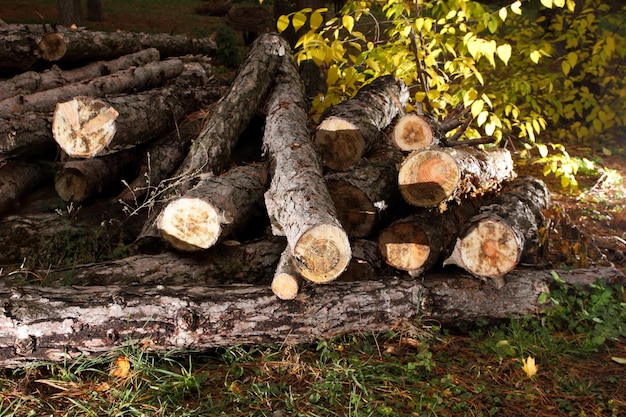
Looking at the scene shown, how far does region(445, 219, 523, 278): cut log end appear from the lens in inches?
146

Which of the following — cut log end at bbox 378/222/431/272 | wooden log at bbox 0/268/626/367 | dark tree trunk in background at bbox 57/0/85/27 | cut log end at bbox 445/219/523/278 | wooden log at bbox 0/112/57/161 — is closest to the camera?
wooden log at bbox 0/268/626/367

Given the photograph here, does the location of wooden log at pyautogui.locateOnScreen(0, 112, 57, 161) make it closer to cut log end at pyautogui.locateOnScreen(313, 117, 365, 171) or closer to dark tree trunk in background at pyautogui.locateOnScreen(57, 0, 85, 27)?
cut log end at pyautogui.locateOnScreen(313, 117, 365, 171)

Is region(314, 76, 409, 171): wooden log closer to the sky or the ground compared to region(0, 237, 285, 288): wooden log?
closer to the sky

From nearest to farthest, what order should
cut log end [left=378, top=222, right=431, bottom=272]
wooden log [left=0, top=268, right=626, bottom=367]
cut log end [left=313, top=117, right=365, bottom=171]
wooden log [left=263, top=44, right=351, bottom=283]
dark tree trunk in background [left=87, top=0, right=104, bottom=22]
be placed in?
wooden log [left=0, top=268, right=626, bottom=367] → wooden log [left=263, top=44, right=351, bottom=283] → cut log end [left=378, top=222, right=431, bottom=272] → cut log end [left=313, top=117, right=365, bottom=171] → dark tree trunk in background [left=87, top=0, right=104, bottom=22]

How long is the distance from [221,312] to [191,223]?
0.66 metres

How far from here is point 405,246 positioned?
12.6 feet

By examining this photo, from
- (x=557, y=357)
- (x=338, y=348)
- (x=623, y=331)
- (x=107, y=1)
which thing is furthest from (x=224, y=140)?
(x=107, y=1)

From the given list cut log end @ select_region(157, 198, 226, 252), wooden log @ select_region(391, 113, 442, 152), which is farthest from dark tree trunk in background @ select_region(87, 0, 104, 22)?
cut log end @ select_region(157, 198, 226, 252)

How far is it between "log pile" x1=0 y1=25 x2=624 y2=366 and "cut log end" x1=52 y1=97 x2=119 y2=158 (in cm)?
1

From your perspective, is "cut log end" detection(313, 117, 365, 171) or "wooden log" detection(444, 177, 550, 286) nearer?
"wooden log" detection(444, 177, 550, 286)

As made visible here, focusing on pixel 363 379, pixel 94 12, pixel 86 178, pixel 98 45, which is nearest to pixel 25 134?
pixel 86 178

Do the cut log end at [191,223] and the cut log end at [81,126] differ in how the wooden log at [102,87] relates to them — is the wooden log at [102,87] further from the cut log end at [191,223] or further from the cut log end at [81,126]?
the cut log end at [191,223]

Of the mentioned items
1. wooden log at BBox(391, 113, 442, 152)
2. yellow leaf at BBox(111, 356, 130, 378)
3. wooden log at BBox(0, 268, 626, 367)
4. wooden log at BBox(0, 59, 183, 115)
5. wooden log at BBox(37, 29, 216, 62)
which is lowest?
yellow leaf at BBox(111, 356, 130, 378)

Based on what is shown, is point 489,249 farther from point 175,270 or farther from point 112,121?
point 112,121
